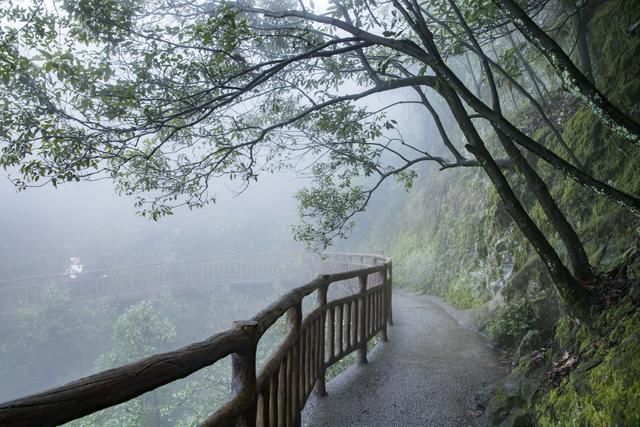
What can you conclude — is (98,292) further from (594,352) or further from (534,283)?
(594,352)

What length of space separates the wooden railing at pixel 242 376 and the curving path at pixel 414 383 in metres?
0.39

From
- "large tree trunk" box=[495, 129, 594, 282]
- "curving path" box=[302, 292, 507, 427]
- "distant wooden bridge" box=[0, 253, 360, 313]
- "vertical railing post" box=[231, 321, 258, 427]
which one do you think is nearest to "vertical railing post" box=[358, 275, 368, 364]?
"curving path" box=[302, 292, 507, 427]

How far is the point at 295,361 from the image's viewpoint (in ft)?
11.1

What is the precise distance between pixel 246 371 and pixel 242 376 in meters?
0.03

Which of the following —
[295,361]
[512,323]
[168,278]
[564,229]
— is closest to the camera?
[295,361]

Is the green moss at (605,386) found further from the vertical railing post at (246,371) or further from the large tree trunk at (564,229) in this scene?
the vertical railing post at (246,371)

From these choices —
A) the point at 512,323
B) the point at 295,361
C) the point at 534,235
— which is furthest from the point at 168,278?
the point at 534,235

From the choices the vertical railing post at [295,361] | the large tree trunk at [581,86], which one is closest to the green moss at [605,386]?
the large tree trunk at [581,86]

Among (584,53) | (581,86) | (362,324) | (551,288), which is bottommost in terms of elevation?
(362,324)

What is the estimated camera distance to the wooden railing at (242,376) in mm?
1057

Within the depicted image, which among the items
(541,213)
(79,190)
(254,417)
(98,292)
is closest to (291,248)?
(98,292)

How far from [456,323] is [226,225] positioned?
101 feet

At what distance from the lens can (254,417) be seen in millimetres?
2201

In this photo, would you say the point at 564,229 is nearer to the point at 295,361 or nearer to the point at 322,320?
the point at 322,320
